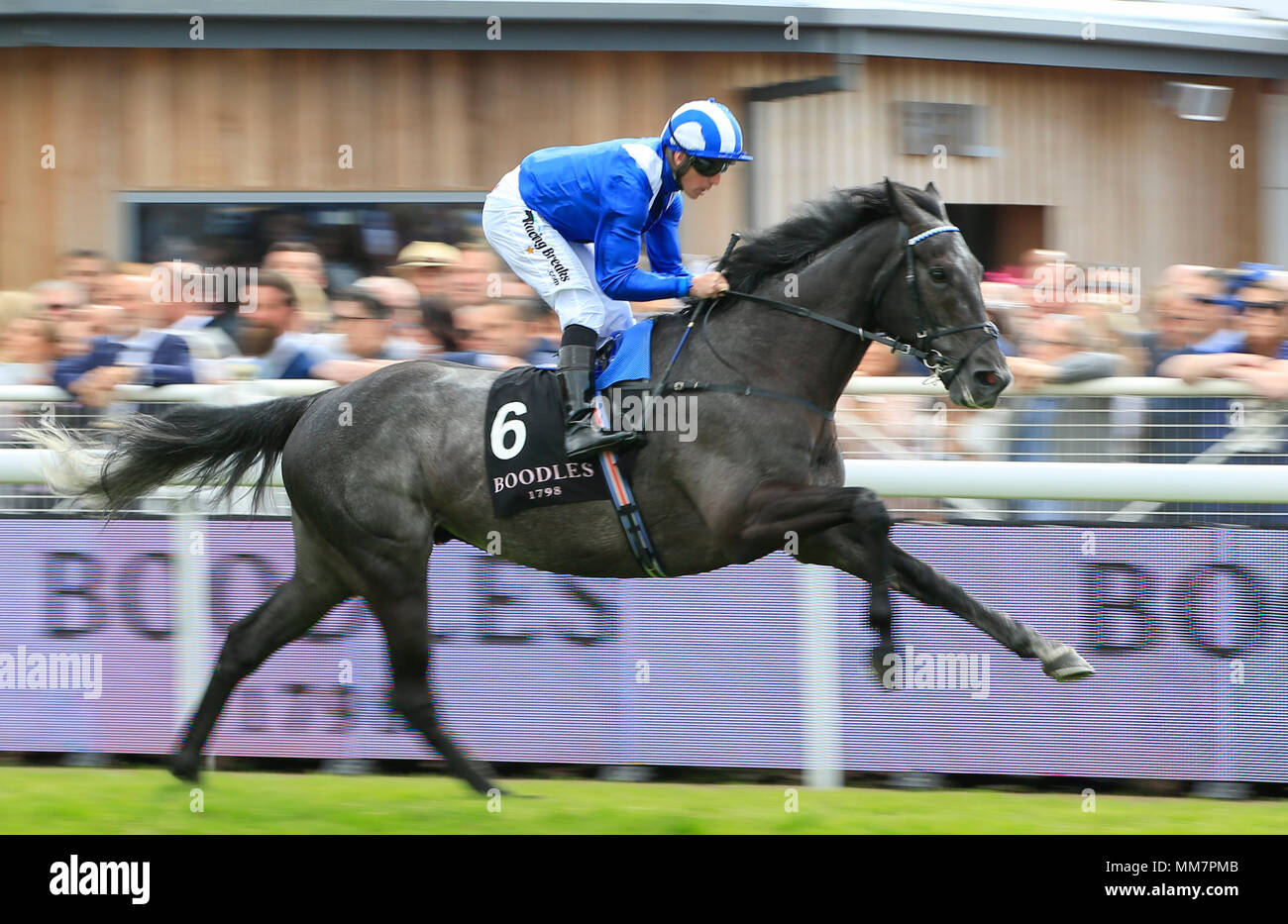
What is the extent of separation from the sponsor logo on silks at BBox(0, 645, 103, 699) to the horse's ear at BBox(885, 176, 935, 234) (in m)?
3.13

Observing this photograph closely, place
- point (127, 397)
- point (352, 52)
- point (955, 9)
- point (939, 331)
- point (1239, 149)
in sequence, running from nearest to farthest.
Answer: point (939, 331) → point (127, 397) → point (352, 52) → point (955, 9) → point (1239, 149)

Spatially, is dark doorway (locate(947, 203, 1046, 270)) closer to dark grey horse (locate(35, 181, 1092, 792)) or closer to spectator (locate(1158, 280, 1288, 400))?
spectator (locate(1158, 280, 1288, 400))

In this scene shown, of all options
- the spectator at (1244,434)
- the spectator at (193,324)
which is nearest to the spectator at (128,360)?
the spectator at (193,324)

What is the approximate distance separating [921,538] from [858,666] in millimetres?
470

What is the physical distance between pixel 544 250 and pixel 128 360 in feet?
6.70

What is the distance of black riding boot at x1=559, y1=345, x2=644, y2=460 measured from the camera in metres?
4.57

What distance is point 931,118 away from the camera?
33.4ft

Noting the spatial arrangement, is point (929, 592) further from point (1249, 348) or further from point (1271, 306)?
point (1271, 306)

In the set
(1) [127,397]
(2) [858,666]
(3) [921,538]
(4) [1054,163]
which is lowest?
(2) [858,666]

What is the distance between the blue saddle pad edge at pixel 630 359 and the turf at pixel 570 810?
1293 mm

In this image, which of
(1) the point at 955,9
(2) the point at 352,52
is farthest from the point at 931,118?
(2) the point at 352,52

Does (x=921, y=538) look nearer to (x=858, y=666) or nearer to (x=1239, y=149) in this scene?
(x=858, y=666)

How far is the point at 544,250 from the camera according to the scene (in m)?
4.79

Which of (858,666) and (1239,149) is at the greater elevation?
(1239,149)
